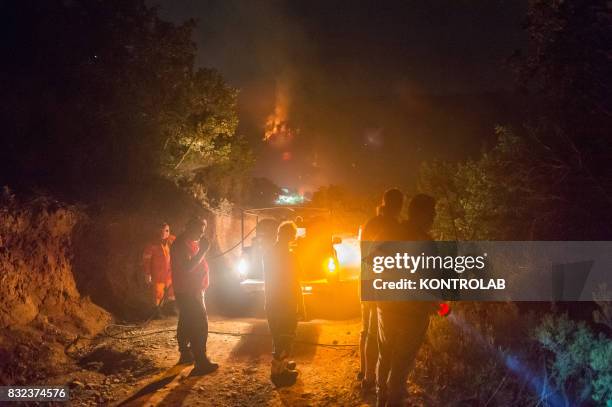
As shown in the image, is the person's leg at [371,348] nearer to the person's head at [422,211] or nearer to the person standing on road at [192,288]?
the person's head at [422,211]

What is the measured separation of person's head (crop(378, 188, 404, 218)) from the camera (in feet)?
14.4

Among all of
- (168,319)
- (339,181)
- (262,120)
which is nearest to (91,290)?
(168,319)

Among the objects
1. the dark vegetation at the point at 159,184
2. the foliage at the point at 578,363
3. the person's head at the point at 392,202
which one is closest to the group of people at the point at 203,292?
the person's head at the point at 392,202

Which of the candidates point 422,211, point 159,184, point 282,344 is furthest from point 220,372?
point 159,184

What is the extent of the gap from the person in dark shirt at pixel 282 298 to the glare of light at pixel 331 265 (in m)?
3.83

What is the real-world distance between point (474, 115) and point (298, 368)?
47.2 metres

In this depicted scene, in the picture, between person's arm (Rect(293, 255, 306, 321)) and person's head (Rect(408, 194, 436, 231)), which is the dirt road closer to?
person's arm (Rect(293, 255, 306, 321))

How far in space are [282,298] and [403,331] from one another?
1943mm

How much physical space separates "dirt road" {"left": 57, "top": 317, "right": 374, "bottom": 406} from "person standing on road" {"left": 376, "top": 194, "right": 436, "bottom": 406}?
3.15ft

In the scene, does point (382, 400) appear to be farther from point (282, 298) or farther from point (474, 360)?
point (282, 298)

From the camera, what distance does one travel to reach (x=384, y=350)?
3.89m

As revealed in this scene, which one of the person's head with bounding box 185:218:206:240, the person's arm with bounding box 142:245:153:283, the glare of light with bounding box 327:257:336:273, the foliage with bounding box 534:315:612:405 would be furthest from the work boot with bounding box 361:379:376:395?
the person's arm with bounding box 142:245:153:283

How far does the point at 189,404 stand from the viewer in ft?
15.3

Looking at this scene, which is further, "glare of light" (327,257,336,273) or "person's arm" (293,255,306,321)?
"glare of light" (327,257,336,273)
